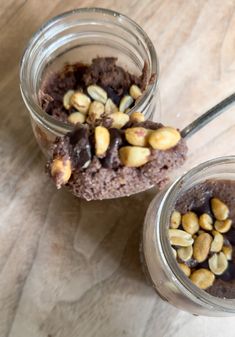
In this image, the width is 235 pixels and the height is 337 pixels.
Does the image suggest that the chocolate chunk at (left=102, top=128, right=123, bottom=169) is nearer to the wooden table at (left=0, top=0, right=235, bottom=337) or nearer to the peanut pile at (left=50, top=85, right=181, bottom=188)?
the peanut pile at (left=50, top=85, right=181, bottom=188)

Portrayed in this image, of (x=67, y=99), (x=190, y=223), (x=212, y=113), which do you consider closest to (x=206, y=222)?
(x=190, y=223)

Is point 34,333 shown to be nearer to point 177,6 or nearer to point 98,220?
point 98,220

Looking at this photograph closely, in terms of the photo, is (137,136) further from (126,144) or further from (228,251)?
(228,251)

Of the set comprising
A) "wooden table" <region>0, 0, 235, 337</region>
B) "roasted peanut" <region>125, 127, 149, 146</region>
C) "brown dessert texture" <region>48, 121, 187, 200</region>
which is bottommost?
"wooden table" <region>0, 0, 235, 337</region>

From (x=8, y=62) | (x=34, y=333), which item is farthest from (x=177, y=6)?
(x=34, y=333)

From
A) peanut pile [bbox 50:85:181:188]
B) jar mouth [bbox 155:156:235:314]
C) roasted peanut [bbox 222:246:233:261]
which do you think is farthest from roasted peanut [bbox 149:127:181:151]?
roasted peanut [bbox 222:246:233:261]

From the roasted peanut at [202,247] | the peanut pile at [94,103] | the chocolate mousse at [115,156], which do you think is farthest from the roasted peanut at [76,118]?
the roasted peanut at [202,247]

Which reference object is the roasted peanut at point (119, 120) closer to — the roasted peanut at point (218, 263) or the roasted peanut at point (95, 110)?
the roasted peanut at point (95, 110)
